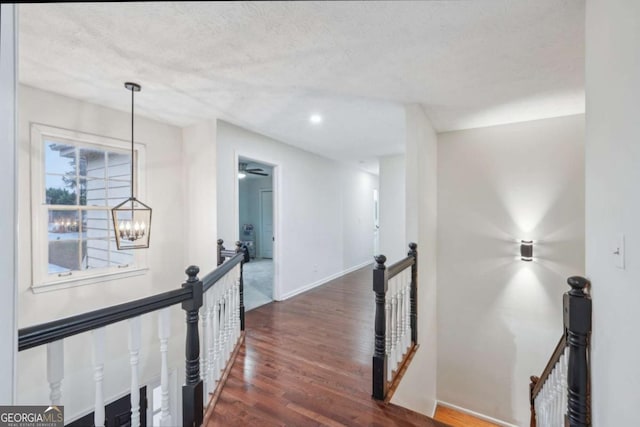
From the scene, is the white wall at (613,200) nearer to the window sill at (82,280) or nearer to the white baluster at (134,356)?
the white baluster at (134,356)

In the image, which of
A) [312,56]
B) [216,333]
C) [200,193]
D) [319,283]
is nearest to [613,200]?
[312,56]

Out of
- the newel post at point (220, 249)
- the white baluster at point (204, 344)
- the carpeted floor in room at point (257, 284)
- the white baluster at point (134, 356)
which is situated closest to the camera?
the white baluster at point (134, 356)

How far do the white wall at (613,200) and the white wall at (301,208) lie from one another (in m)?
3.38

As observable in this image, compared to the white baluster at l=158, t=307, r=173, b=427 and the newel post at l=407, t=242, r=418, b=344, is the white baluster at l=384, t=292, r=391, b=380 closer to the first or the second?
the newel post at l=407, t=242, r=418, b=344

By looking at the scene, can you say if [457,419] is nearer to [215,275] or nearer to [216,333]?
[216,333]

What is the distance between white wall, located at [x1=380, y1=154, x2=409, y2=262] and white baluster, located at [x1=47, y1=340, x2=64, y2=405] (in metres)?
5.14

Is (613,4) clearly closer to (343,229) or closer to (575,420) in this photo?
(575,420)

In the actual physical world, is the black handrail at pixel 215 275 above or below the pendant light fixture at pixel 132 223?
below

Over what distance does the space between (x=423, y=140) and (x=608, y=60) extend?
217 cm

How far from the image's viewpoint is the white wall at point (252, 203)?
29.8 ft

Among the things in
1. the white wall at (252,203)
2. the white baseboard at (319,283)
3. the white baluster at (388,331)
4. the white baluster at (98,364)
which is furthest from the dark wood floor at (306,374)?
the white wall at (252,203)

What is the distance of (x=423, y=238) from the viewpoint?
11.2ft

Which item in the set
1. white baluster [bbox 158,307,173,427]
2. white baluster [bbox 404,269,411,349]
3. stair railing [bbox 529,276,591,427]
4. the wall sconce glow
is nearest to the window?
white baluster [bbox 158,307,173,427]

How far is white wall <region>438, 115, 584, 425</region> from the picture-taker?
3510 millimetres
